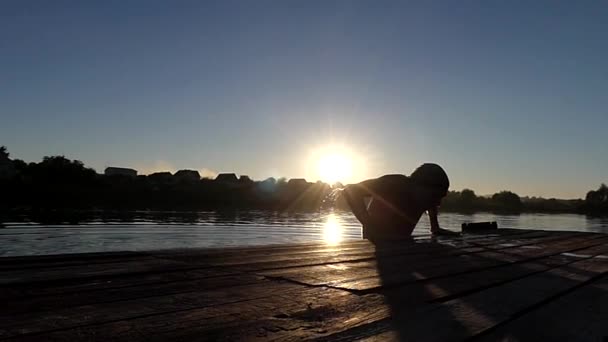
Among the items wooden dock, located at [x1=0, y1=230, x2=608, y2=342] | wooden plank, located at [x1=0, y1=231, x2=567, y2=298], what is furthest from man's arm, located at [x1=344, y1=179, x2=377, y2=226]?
wooden plank, located at [x1=0, y1=231, x2=567, y2=298]

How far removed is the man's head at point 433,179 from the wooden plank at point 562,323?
5.25 metres

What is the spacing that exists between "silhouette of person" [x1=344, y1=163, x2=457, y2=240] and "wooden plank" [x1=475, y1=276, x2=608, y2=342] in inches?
210

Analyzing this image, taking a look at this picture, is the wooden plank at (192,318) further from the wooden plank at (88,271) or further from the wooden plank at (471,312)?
the wooden plank at (88,271)

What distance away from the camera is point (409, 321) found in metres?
2.17

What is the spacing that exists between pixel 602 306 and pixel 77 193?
235 ft

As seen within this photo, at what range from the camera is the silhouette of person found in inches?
332

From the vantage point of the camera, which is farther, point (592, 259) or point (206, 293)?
point (592, 259)

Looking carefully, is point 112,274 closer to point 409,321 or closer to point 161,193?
point 409,321

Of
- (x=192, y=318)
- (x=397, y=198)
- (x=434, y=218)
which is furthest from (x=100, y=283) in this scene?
(x=434, y=218)

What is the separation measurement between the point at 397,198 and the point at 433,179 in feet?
2.47

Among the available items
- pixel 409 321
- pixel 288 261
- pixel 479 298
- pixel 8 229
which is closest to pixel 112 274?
pixel 288 261

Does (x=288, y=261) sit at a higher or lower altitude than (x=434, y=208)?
lower

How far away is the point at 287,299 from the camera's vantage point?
2553mm

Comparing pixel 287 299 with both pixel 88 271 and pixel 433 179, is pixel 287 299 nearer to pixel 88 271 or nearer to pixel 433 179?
pixel 88 271
